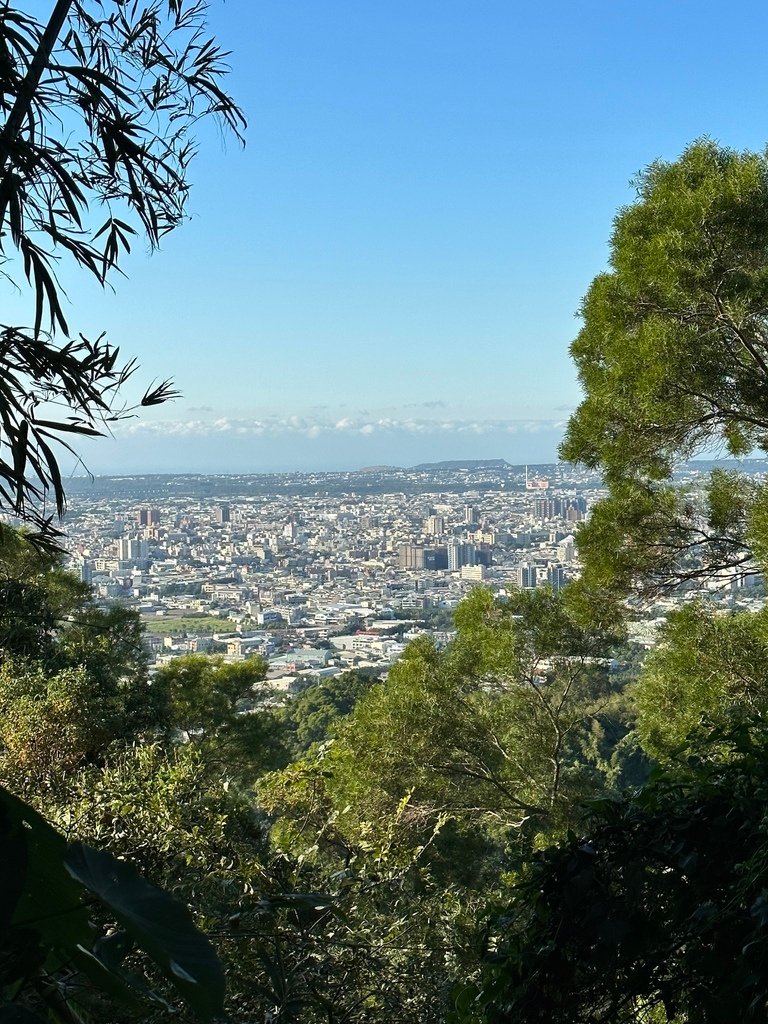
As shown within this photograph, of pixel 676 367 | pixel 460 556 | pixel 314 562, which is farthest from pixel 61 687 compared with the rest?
pixel 314 562

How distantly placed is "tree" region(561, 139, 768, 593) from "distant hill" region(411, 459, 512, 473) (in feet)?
83.2

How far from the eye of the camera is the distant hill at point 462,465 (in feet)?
106

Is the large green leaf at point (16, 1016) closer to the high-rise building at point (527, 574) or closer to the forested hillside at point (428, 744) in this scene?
the forested hillside at point (428, 744)

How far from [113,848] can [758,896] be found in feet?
8.14

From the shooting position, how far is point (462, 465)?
33500 mm

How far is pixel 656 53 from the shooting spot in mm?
6453

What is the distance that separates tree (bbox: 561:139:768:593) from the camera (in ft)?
17.3

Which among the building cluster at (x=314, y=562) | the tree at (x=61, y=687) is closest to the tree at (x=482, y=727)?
the tree at (x=61, y=687)

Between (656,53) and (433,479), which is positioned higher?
(656,53)

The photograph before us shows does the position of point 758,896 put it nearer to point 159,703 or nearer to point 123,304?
point 123,304

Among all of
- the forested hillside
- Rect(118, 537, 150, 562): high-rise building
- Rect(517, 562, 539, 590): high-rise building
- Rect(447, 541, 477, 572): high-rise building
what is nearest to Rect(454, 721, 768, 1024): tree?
the forested hillside

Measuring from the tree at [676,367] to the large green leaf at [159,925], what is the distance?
5183mm

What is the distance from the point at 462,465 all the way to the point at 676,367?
28174 millimetres

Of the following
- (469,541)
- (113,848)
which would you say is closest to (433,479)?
(469,541)
